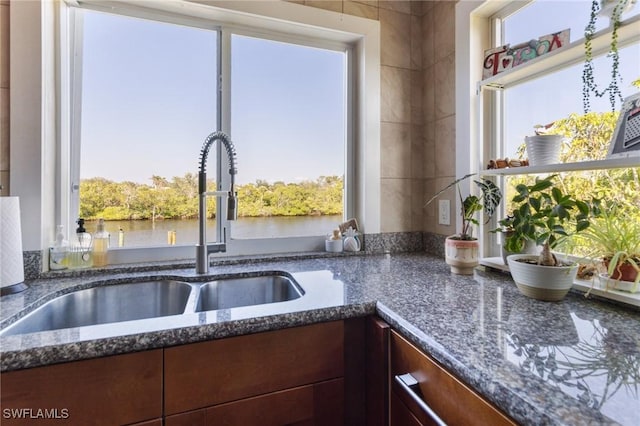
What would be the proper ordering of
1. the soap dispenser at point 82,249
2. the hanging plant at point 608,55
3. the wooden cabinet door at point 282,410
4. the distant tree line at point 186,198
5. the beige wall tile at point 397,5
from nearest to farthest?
the wooden cabinet door at point 282,410, the hanging plant at point 608,55, the soap dispenser at point 82,249, the distant tree line at point 186,198, the beige wall tile at point 397,5

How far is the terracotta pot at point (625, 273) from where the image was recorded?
0.82 meters

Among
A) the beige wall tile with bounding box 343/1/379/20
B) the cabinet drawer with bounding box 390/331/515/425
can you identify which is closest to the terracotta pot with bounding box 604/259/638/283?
the cabinet drawer with bounding box 390/331/515/425

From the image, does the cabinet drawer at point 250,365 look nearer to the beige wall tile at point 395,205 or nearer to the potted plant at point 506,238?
the potted plant at point 506,238

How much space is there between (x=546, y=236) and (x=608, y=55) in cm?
57

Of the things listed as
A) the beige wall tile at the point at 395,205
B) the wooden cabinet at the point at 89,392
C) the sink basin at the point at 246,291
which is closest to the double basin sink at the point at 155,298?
the sink basin at the point at 246,291

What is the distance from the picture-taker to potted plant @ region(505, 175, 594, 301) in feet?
2.74

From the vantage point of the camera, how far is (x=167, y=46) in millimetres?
1358

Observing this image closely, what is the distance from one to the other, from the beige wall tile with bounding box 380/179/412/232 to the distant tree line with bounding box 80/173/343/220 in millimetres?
227

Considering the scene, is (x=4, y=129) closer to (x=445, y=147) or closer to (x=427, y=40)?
(x=445, y=147)

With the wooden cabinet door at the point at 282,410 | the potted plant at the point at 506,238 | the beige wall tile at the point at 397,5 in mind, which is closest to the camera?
the wooden cabinet door at the point at 282,410

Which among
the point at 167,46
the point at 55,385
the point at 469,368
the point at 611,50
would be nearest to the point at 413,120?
the point at 611,50

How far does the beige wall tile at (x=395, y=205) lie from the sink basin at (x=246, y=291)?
2.07 ft

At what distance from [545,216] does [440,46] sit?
102 cm

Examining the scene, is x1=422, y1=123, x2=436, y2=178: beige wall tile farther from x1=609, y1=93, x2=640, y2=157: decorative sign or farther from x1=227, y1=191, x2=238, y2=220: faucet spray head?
x1=227, y1=191, x2=238, y2=220: faucet spray head
